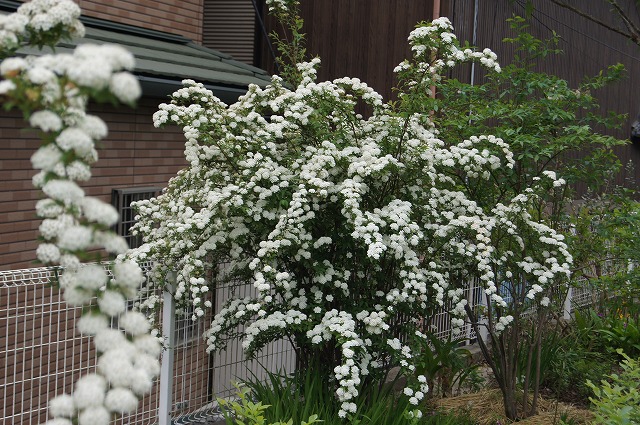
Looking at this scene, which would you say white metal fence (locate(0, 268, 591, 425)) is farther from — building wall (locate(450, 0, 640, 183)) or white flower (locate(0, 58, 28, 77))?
building wall (locate(450, 0, 640, 183))

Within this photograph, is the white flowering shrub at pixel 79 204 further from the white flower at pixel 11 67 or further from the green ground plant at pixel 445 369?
the green ground plant at pixel 445 369

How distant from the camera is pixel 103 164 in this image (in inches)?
269

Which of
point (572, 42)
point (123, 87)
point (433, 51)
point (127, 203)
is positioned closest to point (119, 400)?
point (123, 87)

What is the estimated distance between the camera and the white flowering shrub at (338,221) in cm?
507

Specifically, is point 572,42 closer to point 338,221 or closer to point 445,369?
point 445,369

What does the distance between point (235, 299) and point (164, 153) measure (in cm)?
256

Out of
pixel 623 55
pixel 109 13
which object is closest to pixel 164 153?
pixel 109 13

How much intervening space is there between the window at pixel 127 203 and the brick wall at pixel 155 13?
1.83 m

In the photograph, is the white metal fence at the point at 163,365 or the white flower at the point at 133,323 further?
the white metal fence at the point at 163,365

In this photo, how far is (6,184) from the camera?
590cm

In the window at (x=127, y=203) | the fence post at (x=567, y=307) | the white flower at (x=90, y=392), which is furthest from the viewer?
the fence post at (x=567, y=307)

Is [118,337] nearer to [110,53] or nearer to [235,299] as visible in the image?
[110,53]

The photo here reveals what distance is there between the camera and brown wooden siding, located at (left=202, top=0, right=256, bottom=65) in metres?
10.8

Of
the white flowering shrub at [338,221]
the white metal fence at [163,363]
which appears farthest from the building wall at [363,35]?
the white metal fence at [163,363]
